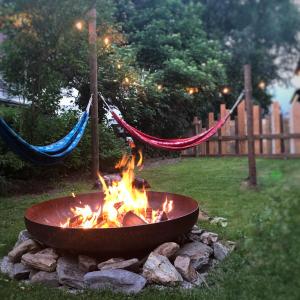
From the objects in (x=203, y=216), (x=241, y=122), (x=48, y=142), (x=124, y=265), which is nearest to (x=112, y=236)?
(x=124, y=265)

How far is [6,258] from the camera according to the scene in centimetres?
294

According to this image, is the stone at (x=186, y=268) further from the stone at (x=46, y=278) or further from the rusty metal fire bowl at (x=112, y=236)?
the stone at (x=46, y=278)

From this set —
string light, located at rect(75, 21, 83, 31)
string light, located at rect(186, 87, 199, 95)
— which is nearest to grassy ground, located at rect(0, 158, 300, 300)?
string light, located at rect(186, 87, 199, 95)

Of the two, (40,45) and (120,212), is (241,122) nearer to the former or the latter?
(120,212)

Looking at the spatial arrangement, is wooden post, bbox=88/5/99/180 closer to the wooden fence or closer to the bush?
the bush

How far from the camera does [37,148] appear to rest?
342cm

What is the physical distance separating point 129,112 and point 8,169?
2.52 meters

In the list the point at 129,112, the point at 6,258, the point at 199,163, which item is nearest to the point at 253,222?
the point at 6,258

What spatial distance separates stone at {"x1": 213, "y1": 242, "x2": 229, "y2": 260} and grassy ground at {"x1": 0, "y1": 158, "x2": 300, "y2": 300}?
0.09 m

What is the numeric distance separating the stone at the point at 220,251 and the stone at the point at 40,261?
1.14 m

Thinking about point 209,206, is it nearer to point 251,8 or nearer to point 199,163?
point 199,163

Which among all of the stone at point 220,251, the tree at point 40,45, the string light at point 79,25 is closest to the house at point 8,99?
the tree at point 40,45

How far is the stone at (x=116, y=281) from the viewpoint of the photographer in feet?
7.58

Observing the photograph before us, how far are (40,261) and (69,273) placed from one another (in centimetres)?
25
